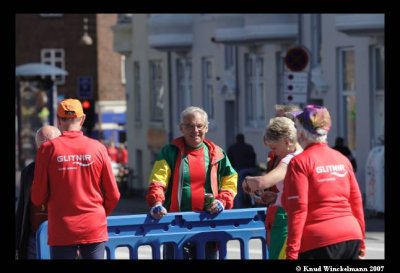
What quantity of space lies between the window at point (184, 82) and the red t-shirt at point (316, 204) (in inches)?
1278

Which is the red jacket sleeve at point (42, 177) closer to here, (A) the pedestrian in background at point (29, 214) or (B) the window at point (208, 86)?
(A) the pedestrian in background at point (29, 214)

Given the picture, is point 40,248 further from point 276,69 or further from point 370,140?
point 276,69

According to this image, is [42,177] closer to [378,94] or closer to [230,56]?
[378,94]

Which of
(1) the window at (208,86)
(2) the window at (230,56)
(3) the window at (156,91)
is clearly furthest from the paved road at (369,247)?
(3) the window at (156,91)

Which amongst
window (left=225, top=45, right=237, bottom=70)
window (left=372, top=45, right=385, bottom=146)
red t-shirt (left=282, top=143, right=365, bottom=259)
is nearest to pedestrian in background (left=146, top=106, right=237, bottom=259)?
red t-shirt (left=282, top=143, right=365, bottom=259)

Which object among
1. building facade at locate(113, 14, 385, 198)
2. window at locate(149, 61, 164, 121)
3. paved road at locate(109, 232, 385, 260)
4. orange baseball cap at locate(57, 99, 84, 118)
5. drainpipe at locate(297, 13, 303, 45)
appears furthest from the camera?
window at locate(149, 61, 164, 121)

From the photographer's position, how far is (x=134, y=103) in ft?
156

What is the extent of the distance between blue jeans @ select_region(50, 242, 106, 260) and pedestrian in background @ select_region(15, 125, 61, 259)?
3.08 feet

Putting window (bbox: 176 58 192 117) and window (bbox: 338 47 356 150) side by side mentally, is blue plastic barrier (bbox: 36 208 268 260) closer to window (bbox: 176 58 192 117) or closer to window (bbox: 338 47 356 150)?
window (bbox: 338 47 356 150)

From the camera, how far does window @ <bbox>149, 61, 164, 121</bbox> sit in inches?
1747

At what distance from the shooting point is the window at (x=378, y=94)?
28.6 metres

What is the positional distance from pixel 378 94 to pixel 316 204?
2001 cm

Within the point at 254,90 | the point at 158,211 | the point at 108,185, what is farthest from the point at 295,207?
the point at 254,90

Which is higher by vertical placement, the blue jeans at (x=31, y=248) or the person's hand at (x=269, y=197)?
the person's hand at (x=269, y=197)
